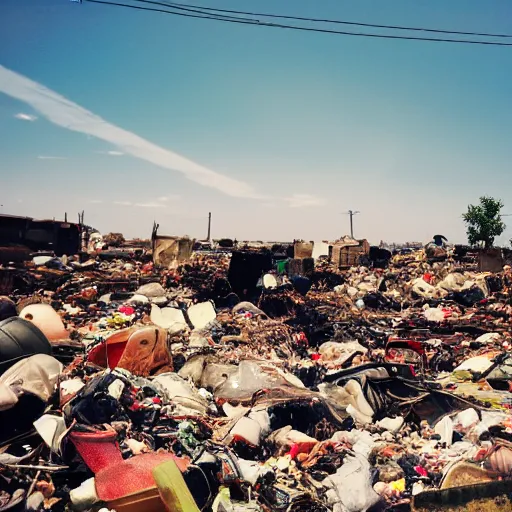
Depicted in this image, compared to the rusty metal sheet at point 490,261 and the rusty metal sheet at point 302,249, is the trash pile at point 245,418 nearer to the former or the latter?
the rusty metal sheet at point 490,261

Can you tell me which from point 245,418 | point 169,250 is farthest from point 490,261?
point 245,418

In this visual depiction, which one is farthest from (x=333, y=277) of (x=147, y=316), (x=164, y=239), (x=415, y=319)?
(x=147, y=316)

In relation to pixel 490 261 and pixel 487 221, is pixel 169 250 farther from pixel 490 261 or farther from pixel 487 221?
pixel 487 221

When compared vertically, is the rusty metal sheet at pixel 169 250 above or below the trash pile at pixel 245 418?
above

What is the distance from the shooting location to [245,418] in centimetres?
464

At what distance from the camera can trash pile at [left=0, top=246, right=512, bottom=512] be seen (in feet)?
11.7

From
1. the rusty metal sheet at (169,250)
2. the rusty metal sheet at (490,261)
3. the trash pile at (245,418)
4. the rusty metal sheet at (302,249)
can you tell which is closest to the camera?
the trash pile at (245,418)

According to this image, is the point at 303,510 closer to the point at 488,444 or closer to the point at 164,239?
the point at 488,444

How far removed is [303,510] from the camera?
3557mm

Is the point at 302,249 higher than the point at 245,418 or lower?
higher

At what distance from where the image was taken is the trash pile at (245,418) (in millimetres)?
3568

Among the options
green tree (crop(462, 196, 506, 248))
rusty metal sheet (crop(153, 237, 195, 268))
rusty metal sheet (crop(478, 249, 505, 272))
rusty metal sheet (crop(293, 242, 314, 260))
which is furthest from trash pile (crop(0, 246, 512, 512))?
green tree (crop(462, 196, 506, 248))

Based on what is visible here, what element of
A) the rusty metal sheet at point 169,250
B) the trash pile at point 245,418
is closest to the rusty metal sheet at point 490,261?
the trash pile at point 245,418

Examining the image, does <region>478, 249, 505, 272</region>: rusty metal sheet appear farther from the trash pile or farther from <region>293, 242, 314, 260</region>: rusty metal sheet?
the trash pile
